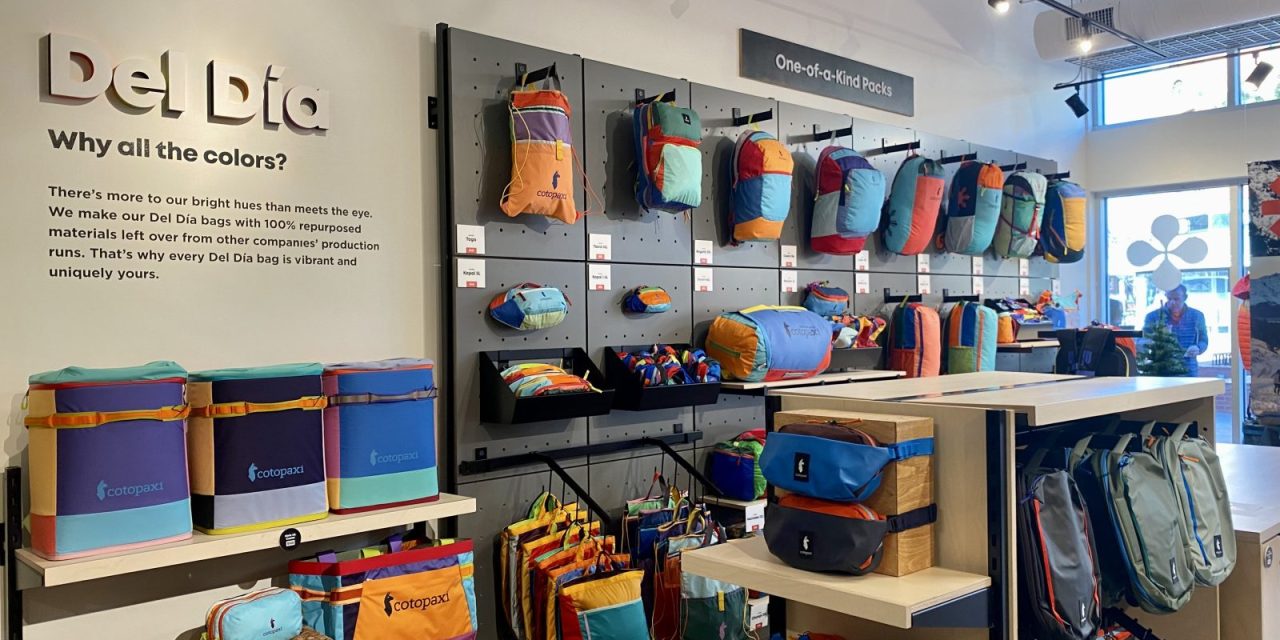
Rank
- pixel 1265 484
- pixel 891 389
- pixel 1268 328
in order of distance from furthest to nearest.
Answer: pixel 1268 328 → pixel 1265 484 → pixel 891 389

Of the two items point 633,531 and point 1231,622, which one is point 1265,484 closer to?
point 1231,622

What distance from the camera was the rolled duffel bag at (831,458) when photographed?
2.03m

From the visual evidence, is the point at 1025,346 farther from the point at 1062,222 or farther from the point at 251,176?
the point at 251,176

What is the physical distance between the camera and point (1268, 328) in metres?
5.90

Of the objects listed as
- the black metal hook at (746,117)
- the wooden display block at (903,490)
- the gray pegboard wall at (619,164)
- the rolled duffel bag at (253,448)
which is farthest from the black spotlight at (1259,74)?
the rolled duffel bag at (253,448)

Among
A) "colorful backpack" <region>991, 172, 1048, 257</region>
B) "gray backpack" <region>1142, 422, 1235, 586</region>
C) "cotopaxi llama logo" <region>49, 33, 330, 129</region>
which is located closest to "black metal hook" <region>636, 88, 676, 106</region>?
"cotopaxi llama logo" <region>49, 33, 330, 129</region>

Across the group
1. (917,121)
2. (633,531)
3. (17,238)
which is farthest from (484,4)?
(917,121)

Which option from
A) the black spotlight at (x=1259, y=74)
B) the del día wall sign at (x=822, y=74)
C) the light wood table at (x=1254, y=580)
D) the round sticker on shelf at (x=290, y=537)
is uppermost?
the black spotlight at (x=1259, y=74)

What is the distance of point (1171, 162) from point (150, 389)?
7735mm

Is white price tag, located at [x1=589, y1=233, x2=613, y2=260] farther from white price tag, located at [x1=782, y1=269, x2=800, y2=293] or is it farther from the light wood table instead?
the light wood table

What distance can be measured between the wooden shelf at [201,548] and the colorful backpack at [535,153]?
123 centimetres

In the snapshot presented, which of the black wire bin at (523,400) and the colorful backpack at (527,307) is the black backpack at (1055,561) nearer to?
the black wire bin at (523,400)

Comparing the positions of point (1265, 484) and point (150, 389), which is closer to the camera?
point (150, 389)

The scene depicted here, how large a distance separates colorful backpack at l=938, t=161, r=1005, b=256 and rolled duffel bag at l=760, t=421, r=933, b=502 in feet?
13.8
